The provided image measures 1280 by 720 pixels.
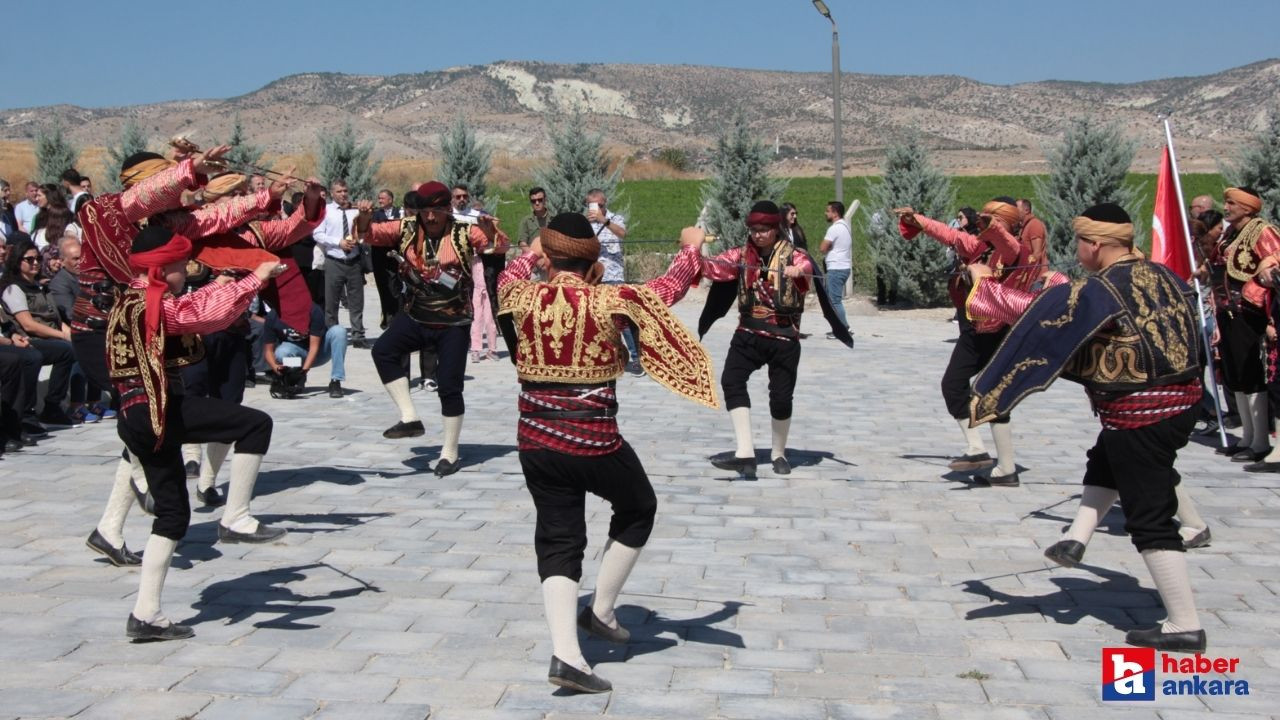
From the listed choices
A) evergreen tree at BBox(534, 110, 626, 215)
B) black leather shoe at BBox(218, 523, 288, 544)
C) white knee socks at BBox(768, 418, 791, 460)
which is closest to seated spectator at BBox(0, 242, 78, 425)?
black leather shoe at BBox(218, 523, 288, 544)

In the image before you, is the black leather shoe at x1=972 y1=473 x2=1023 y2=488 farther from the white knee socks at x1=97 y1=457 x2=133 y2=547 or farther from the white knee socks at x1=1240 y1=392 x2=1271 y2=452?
the white knee socks at x1=97 y1=457 x2=133 y2=547

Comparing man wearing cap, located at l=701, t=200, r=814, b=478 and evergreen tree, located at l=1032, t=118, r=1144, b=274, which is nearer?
man wearing cap, located at l=701, t=200, r=814, b=478

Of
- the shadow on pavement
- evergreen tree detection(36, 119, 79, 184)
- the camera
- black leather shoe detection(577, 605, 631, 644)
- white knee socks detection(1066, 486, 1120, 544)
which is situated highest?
evergreen tree detection(36, 119, 79, 184)

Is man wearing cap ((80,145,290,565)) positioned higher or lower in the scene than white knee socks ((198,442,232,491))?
higher

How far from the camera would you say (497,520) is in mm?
7758

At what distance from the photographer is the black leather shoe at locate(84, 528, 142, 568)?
6.62 metres

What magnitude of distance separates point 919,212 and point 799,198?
2850cm

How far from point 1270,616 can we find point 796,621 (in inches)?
86.4

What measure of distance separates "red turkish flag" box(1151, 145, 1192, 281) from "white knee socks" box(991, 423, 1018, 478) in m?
1.56

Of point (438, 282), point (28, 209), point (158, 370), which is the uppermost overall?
point (28, 209)

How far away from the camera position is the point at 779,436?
30.4ft

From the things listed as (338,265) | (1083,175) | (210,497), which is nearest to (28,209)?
(338,265)

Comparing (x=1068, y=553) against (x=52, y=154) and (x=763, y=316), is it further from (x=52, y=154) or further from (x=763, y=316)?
(x=52, y=154)

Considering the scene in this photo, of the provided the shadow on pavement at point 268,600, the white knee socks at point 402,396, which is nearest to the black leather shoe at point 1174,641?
the shadow on pavement at point 268,600
